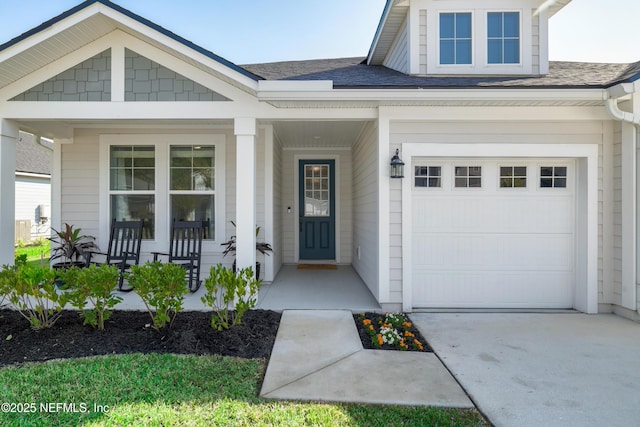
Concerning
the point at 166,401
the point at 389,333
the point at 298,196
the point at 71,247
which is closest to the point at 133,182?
the point at 71,247

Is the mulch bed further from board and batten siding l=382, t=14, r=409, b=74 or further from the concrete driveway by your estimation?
board and batten siding l=382, t=14, r=409, b=74

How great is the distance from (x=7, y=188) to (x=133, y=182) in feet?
5.52

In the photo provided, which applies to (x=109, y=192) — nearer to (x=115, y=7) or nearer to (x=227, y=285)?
(x=115, y=7)

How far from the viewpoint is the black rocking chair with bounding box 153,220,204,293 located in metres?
5.45

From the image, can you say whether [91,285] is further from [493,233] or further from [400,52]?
[400,52]

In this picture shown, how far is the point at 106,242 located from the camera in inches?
234

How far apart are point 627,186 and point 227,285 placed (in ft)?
15.9

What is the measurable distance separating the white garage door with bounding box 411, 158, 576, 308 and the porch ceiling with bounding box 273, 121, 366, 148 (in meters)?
1.68

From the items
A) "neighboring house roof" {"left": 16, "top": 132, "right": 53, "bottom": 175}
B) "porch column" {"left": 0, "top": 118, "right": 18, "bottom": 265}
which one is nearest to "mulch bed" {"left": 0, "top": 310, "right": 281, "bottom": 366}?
"porch column" {"left": 0, "top": 118, "right": 18, "bottom": 265}

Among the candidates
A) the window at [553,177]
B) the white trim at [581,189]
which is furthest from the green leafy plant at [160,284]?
the window at [553,177]

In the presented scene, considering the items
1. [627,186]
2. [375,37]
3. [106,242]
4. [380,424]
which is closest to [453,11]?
[375,37]

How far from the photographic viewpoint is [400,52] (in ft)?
18.9

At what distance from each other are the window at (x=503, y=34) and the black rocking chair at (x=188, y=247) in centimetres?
535

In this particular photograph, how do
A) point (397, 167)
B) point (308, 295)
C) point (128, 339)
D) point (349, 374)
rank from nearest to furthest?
point (349, 374)
point (128, 339)
point (397, 167)
point (308, 295)
